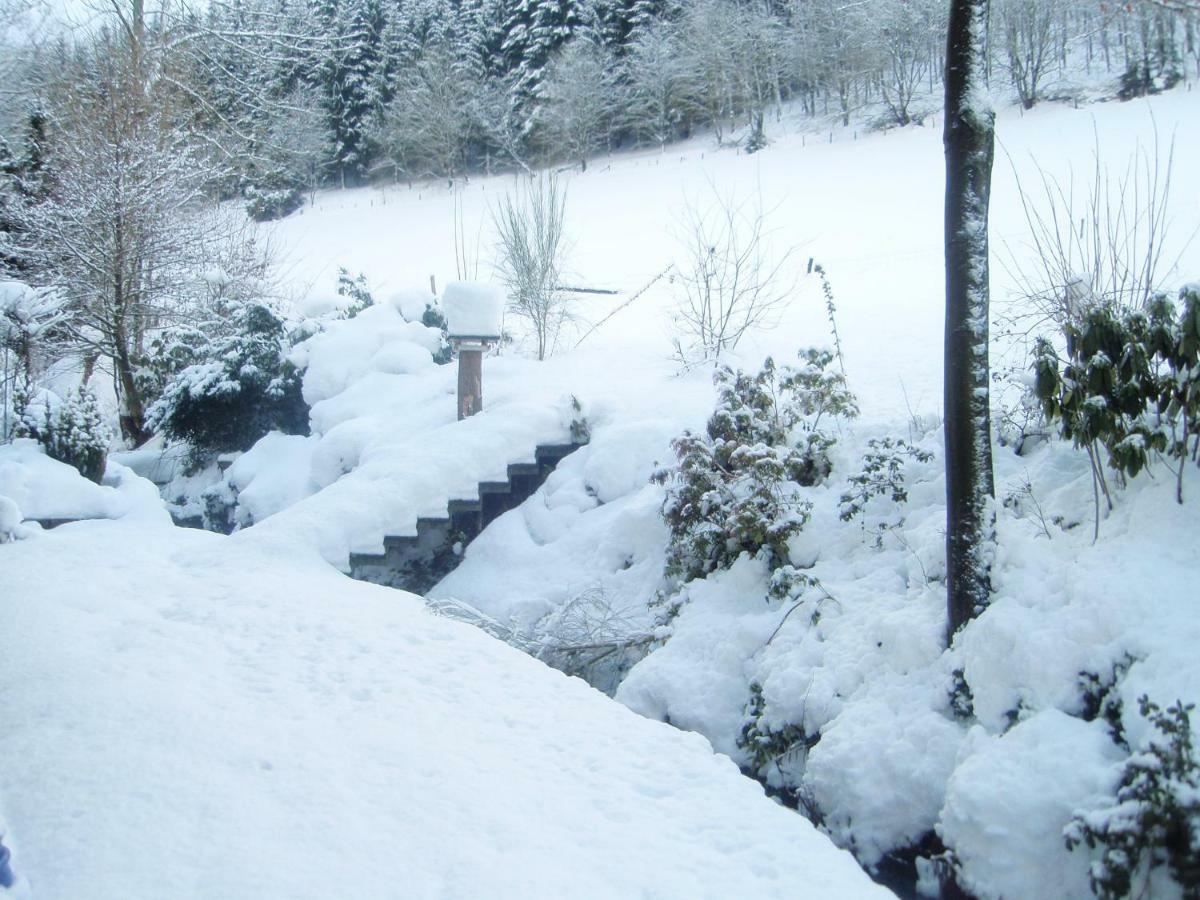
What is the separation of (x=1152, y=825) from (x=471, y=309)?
622cm

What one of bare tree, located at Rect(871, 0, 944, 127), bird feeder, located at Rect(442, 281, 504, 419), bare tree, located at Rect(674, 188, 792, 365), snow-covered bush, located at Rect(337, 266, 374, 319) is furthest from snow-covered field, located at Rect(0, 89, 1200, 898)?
bare tree, located at Rect(871, 0, 944, 127)

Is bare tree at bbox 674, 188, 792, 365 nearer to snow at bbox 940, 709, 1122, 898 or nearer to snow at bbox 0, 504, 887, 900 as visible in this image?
snow at bbox 0, 504, 887, 900

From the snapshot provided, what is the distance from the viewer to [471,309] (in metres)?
7.71

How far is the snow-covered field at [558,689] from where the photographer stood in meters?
2.62

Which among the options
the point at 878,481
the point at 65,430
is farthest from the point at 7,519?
the point at 878,481

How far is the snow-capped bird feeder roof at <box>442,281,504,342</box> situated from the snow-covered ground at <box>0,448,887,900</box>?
3.62 m

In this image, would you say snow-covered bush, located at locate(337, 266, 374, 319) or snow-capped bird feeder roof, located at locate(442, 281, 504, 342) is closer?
snow-capped bird feeder roof, located at locate(442, 281, 504, 342)

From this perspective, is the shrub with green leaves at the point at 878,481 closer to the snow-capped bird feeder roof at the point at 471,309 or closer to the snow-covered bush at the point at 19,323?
the snow-capped bird feeder roof at the point at 471,309

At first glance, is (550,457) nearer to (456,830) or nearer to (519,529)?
(519,529)

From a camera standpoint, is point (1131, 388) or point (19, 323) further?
point (19, 323)

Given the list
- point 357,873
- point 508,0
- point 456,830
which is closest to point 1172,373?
point 456,830

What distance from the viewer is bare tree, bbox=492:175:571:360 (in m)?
12.7

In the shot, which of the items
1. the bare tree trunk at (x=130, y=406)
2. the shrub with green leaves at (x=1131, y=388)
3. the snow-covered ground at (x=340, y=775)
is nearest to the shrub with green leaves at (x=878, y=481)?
the shrub with green leaves at (x=1131, y=388)

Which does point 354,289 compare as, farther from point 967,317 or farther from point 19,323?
point 967,317
